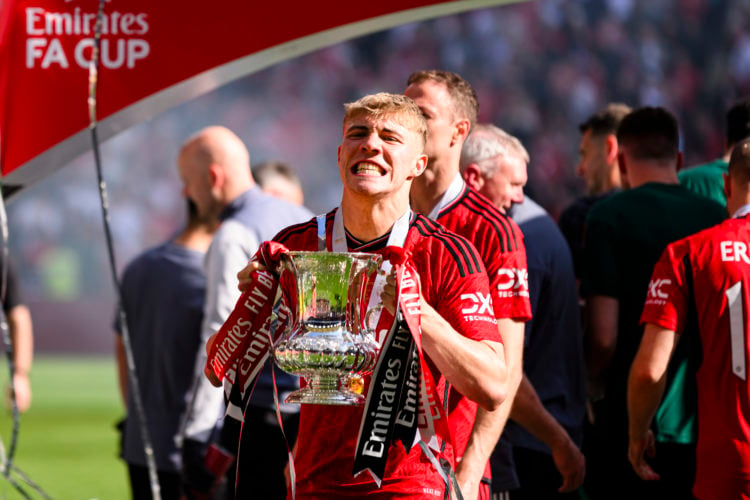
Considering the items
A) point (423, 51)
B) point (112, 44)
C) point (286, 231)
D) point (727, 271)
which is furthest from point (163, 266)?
point (423, 51)

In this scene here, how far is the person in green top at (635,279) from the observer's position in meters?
3.90

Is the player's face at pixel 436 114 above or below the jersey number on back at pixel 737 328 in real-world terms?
above

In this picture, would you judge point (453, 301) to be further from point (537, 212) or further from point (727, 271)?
point (537, 212)

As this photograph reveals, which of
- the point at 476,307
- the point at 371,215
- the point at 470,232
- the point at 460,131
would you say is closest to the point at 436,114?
the point at 460,131

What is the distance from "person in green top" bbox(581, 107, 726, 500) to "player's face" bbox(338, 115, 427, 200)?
1.83 m

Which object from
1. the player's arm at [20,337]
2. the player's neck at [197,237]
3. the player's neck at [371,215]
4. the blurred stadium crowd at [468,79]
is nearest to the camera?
the player's neck at [371,215]

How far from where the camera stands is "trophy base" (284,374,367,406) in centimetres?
223

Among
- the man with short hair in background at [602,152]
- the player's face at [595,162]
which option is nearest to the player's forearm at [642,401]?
the man with short hair in background at [602,152]

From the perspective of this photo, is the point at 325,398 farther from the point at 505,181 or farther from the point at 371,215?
the point at 505,181

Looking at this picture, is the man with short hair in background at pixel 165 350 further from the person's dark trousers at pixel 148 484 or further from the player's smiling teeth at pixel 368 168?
the player's smiling teeth at pixel 368 168

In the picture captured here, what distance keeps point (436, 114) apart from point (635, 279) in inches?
50.4

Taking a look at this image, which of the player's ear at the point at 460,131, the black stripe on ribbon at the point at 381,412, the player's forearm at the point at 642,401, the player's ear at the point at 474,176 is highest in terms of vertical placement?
the player's ear at the point at 460,131

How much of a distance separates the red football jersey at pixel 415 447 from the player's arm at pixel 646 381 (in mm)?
1005

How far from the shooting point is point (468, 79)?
1989 centimetres
